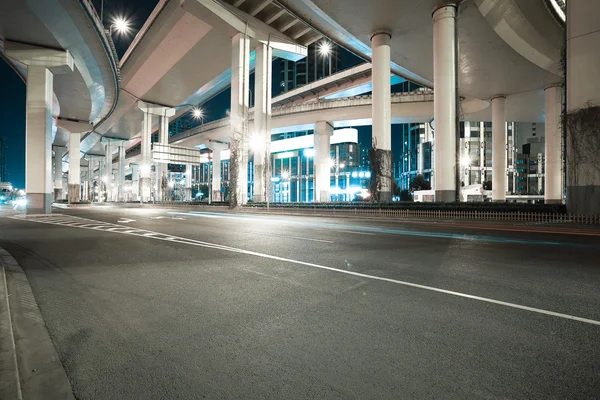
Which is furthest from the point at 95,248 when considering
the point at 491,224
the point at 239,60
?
the point at 239,60

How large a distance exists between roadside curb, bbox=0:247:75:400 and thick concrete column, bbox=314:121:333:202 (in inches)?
1673

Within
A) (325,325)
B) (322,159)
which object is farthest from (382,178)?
(325,325)

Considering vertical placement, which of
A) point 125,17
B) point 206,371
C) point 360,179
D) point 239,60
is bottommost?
point 206,371

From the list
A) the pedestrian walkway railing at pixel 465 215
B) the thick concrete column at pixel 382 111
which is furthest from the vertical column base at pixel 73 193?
the thick concrete column at pixel 382 111

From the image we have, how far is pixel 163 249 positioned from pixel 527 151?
5555 inches

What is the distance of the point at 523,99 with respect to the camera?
41500mm

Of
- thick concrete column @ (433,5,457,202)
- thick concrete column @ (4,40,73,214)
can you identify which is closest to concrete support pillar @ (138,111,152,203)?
thick concrete column @ (4,40,73,214)

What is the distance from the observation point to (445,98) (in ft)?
77.3

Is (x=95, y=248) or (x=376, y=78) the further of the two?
(x=376, y=78)

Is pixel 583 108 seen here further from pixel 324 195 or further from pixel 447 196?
pixel 324 195

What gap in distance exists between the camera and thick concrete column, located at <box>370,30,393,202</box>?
2739cm

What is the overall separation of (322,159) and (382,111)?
22.5m

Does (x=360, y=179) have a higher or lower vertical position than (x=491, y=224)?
higher

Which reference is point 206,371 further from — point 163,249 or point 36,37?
point 36,37
